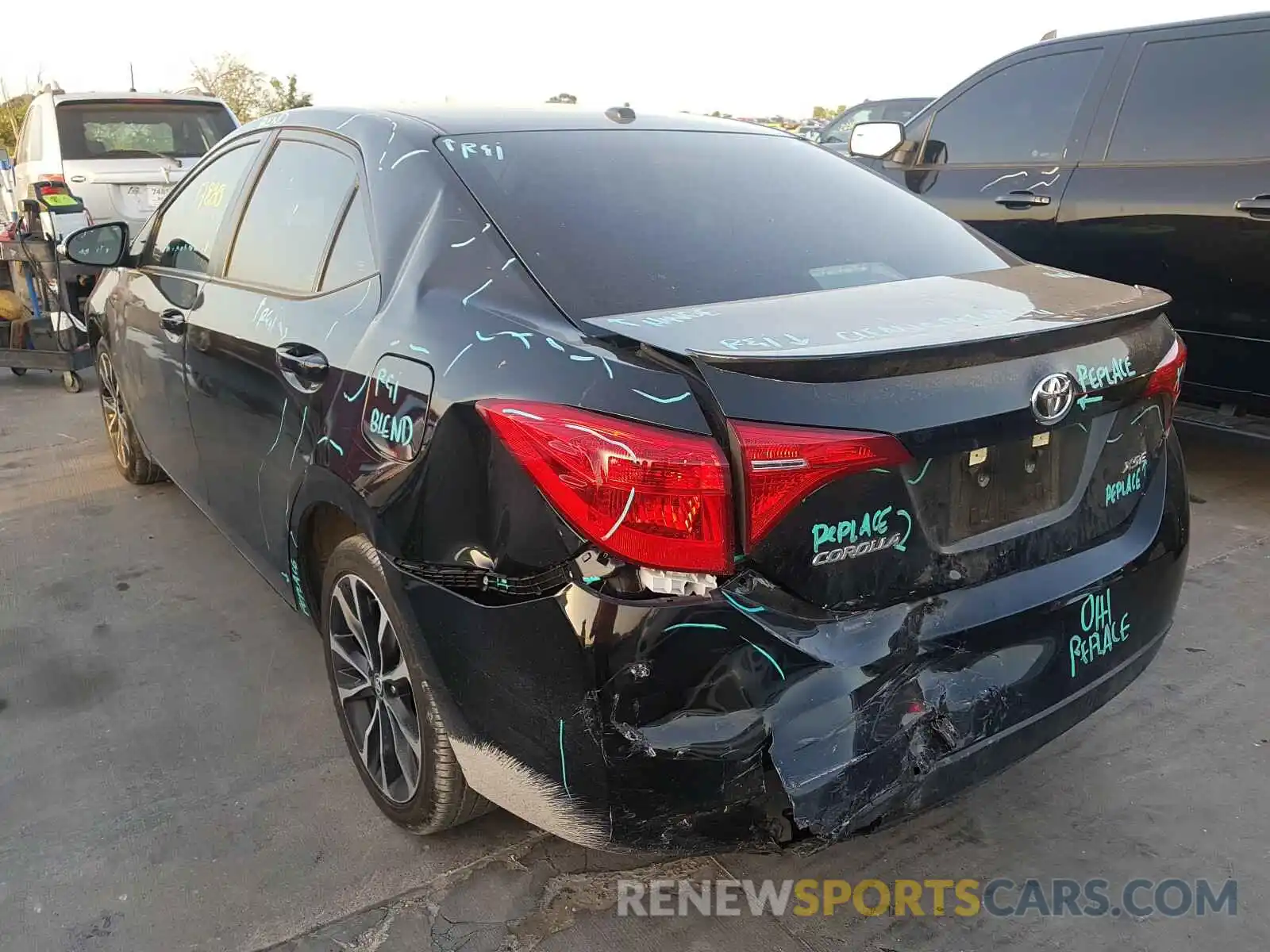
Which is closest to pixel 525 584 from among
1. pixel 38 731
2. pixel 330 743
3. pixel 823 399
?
pixel 823 399

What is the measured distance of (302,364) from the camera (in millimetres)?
2424

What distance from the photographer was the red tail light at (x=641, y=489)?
1614 millimetres

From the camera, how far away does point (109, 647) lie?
133 inches

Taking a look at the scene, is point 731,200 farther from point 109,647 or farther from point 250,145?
point 109,647

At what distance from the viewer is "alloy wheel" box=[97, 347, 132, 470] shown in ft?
15.2

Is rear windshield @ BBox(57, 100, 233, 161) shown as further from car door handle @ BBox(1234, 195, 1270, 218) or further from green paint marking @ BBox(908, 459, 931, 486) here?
green paint marking @ BBox(908, 459, 931, 486)

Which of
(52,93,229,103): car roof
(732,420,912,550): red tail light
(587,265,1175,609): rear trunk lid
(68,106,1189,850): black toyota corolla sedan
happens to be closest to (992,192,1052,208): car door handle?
(68,106,1189,850): black toyota corolla sedan

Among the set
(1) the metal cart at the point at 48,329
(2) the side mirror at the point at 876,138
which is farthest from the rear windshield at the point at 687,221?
(1) the metal cart at the point at 48,329

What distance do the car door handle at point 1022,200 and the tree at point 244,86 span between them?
22426 mm

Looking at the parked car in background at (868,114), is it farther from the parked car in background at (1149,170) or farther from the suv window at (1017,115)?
the parked car in background at (1149,170)

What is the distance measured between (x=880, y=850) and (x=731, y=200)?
1602 millimetres

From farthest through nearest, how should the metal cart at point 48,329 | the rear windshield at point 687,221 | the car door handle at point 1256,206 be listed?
the metal cart at point 48,329
the car door handle at point 1256,206
the rear windshield at point 687,221

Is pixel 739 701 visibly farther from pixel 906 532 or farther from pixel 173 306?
pixel 173 306

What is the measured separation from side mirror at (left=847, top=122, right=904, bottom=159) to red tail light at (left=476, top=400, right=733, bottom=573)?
432 centimetres
